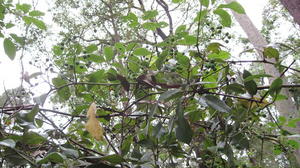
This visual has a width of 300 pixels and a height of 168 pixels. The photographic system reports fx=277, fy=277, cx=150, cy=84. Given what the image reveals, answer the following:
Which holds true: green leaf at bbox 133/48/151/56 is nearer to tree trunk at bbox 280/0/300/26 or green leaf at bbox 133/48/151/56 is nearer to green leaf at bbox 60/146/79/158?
green leaf at bbox 60/146/79/158

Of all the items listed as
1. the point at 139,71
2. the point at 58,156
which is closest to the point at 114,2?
the point at 139,71

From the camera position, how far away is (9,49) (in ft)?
3.06

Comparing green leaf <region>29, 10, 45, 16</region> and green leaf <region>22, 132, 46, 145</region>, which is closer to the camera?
green leaf <region>22, 132, 46, 145</region>

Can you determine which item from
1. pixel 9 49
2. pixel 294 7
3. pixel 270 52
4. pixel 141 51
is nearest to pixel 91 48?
pixel 141 51

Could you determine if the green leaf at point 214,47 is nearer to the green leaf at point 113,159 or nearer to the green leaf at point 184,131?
the green leaf at point 184,131

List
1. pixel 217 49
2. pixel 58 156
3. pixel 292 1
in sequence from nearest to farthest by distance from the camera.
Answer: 1. pixel 58 156
2. pixel 217 49
3. pixel 292 1

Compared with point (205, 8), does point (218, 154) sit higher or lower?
lower

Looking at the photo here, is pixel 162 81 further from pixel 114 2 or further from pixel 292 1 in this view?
pixel 114 2

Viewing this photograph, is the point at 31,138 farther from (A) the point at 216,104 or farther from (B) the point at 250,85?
(B) the point at 250,85

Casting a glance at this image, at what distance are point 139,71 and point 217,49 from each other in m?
0.28

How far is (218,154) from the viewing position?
853mm

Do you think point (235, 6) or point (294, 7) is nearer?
point (235, 6)

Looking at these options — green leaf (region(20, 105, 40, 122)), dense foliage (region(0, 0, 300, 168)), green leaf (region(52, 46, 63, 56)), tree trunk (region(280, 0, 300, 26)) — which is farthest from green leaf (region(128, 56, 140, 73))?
tree trunk (region(280, 0, 300, 26))

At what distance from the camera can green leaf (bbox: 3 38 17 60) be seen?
924mm
